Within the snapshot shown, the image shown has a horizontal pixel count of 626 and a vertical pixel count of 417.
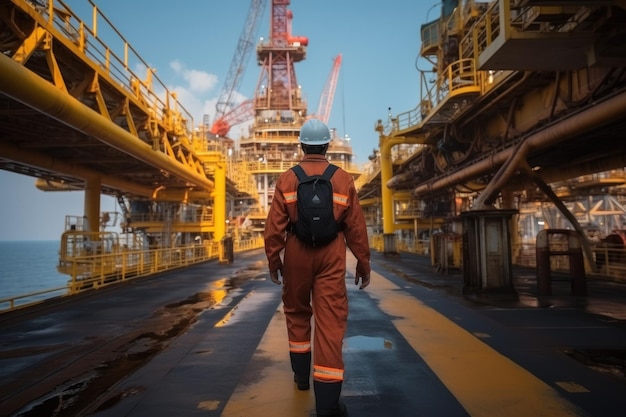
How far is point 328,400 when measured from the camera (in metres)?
2.73

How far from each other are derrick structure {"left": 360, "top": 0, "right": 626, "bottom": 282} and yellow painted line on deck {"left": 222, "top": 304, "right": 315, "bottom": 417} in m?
5.54

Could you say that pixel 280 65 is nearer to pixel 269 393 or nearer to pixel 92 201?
pixel 92 201

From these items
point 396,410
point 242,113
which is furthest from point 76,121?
point 242,113

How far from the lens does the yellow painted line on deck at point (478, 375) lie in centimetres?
293

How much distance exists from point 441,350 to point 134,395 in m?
3.02

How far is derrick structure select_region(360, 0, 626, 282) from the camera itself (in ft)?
22.1

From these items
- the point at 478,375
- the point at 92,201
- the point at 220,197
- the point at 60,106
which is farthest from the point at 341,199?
the point at 220,197

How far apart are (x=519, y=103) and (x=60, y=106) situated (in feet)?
41.1

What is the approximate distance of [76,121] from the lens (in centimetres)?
895

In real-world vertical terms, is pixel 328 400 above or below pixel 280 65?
below

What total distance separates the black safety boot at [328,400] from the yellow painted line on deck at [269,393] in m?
0.20

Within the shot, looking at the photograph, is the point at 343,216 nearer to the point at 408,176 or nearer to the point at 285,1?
the point at 408,176

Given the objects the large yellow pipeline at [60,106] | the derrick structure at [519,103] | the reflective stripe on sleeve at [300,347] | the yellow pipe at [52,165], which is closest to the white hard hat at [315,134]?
the reflective stripe on sleeve at [300,347]

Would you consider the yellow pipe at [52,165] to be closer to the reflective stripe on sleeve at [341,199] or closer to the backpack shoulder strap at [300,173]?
the backpack shoulder strap at [300,173]
